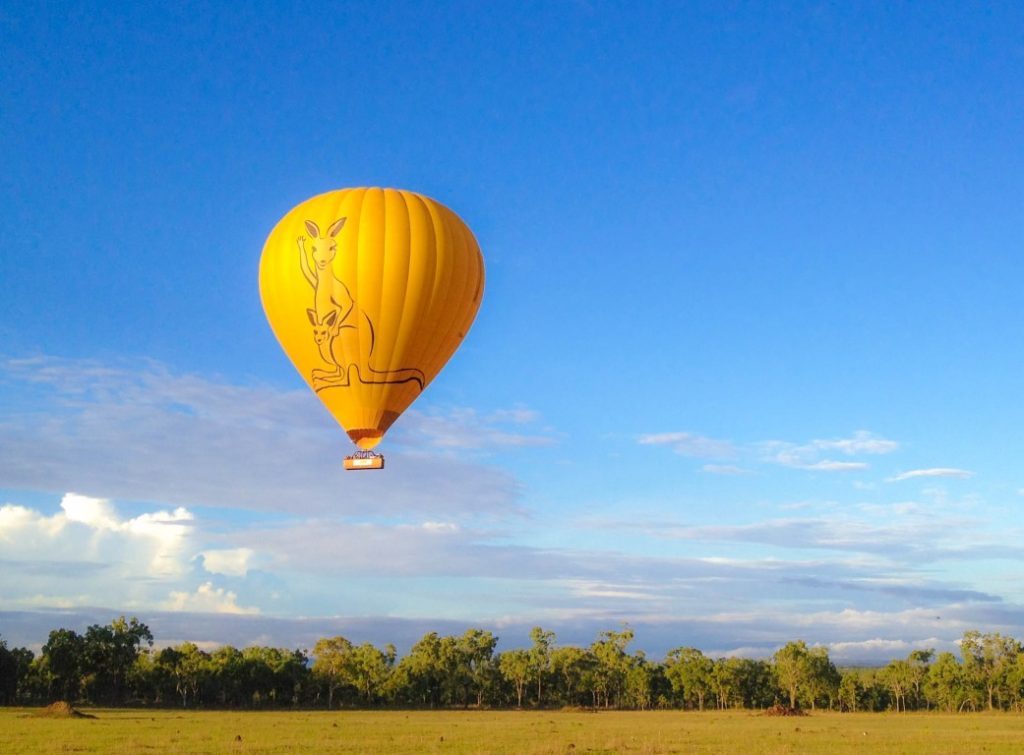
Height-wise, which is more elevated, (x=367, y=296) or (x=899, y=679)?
(x=367, y=296)

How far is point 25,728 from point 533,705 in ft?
206

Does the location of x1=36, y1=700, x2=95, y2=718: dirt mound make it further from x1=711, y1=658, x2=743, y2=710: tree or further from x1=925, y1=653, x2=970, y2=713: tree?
x1=925, y1=653, x2=970, y2=713: tree

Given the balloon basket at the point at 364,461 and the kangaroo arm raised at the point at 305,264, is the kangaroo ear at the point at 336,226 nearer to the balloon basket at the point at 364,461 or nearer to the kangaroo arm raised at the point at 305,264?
the kangaroo arm raised at the point at 305,264

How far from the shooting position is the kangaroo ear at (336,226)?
26094 mm

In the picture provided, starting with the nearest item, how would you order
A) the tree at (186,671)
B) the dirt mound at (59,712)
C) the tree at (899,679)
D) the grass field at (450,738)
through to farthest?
the grass field at (450,738) < the dirt mound at (59,712) < the tree at (186,671) < the tree at (899,679)

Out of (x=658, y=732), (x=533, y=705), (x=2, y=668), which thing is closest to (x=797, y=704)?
(x=533, y=705)

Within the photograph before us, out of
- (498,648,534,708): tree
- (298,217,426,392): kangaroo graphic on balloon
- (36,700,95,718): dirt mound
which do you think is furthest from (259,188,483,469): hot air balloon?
(498,648,534,708): tree

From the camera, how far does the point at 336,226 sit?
1030 inches

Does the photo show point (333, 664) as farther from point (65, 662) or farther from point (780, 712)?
point (780, 712)

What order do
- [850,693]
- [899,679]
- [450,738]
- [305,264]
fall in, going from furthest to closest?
1. [899,679]
2. [850,693]
3. [450,738]
4. [305,264]

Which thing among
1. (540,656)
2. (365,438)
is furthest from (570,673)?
(365,438)

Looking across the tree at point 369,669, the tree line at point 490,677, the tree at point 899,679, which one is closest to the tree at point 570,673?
the tree line at point 490,677

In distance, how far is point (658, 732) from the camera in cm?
4812

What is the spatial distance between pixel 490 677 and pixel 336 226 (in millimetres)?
84281
